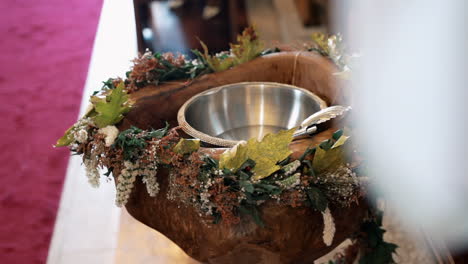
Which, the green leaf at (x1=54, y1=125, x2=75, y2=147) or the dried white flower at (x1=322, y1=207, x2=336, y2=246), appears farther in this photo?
the green leaf at (x1=54, y1=125, x2=75, y2=147)

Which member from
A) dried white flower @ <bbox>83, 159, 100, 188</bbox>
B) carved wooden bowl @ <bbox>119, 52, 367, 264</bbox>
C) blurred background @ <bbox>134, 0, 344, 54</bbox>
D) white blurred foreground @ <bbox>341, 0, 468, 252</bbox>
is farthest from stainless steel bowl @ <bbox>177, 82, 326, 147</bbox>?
blurred background @ <bbox>134, 0, 344, 54</bbox>

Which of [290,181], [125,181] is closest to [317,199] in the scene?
[290,181]

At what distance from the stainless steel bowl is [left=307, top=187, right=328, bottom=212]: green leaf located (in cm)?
32

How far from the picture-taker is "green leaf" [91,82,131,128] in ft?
3.78

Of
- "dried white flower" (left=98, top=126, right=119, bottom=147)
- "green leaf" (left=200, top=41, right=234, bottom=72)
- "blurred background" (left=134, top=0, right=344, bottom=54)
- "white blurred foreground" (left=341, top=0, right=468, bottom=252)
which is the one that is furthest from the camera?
"blurred background" (left=134, top=0, right=344, bottom=54)

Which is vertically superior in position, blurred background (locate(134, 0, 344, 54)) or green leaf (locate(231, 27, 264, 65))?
green leaf (locate(231, 27, 264, 65))

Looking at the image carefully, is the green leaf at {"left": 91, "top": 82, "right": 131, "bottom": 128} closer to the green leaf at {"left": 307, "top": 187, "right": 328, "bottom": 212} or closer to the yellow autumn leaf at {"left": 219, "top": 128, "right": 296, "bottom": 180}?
the yellow autumn leaf at {"left": 219, "top": 128, "right": 296, "bottom": 180}

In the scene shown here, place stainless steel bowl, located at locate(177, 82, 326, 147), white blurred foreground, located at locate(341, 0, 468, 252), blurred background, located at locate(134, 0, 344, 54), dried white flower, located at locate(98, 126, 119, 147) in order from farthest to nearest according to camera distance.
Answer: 1. blurred background, located at locate(134, 0, 344, 54)
2. stainless steel bowl, located at locate(177, 82, 326, 147)
3. dried white flower, located at locate(98, 126, 119, 147)
4. white blurred foreground, located at locate(341, 0, 468, 252)

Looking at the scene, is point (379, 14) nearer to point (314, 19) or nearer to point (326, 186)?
point (326, 186)

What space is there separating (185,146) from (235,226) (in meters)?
0.19

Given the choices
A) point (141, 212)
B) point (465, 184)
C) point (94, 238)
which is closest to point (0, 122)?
point (94, 238)

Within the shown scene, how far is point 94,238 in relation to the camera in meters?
1.67

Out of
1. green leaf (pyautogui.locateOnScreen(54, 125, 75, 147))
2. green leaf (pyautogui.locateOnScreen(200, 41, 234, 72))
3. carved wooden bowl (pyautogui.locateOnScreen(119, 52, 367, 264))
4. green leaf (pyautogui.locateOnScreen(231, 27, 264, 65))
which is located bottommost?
carved wooden bowl (pyautogui.locateOnScreen(119, 52, 367, 264))

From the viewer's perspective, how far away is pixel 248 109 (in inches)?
54.9
